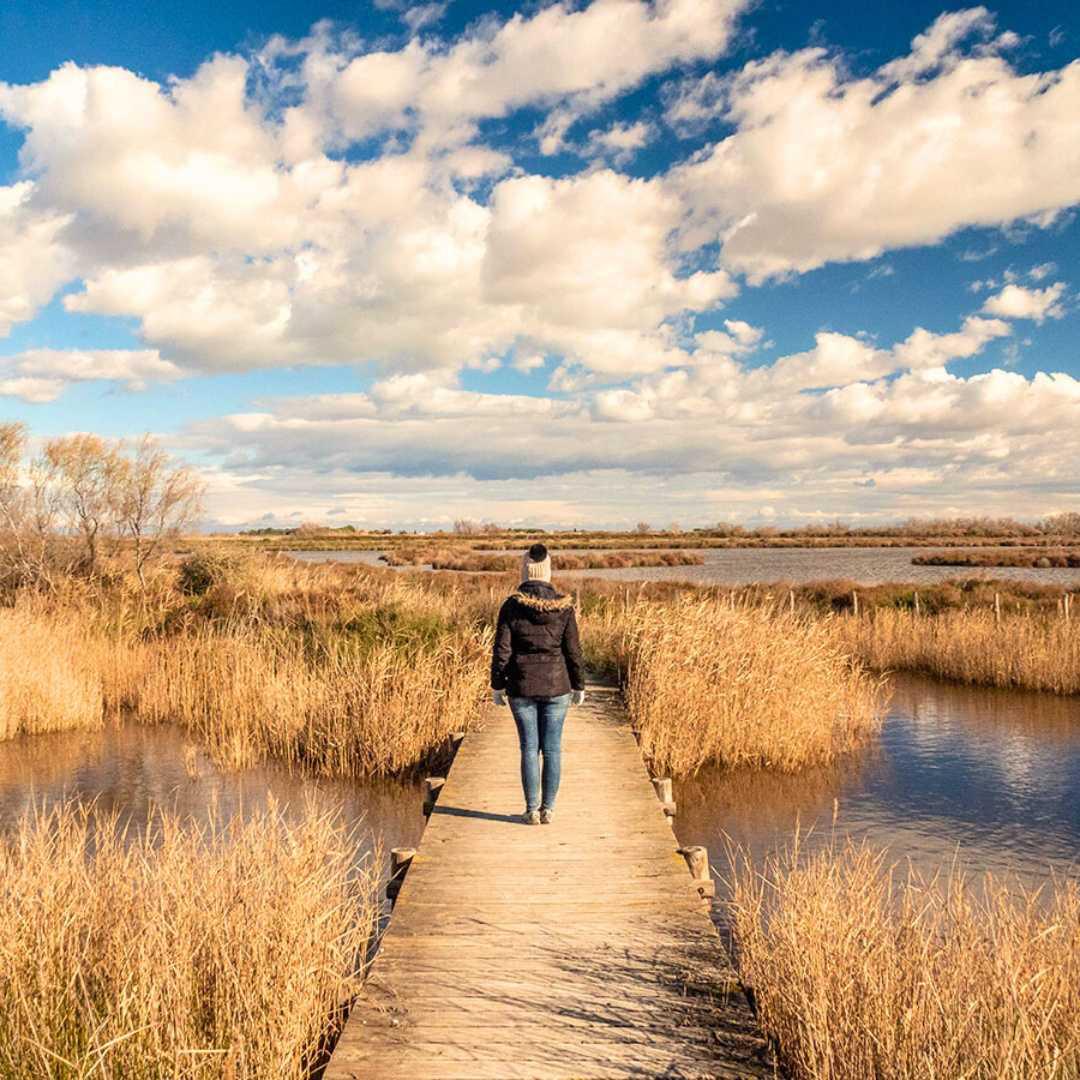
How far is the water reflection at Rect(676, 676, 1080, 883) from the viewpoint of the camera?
9000 mm

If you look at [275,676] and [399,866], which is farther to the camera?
[275,676]

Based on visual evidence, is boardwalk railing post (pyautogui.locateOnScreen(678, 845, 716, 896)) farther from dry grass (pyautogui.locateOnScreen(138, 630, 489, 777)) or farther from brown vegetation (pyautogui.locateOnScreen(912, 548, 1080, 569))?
brown vegetation (pyautogui.locateOnScreen(912, 548, 1080, 569))

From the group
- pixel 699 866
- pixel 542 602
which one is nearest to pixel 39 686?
pixel 542 602

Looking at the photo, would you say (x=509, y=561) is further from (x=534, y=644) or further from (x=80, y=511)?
(x=534, y=644)

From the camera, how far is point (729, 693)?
11.4 meters

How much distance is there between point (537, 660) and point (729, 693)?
18.2ft

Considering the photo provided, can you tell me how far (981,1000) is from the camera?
3764mm

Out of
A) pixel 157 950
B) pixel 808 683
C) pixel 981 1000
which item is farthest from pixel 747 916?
pixel 808 683

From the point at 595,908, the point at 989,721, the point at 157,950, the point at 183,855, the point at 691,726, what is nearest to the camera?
the point at 157,950

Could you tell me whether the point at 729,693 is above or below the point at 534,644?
below

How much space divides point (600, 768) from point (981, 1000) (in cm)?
527

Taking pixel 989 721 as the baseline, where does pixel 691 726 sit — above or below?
above

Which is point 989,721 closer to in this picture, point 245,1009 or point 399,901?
point 399,901

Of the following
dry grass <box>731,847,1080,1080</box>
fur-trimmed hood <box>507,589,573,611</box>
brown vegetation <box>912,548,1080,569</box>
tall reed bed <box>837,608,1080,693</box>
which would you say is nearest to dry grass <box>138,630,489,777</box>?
fur-trimmed hood <box>507,589,573,611</box>
